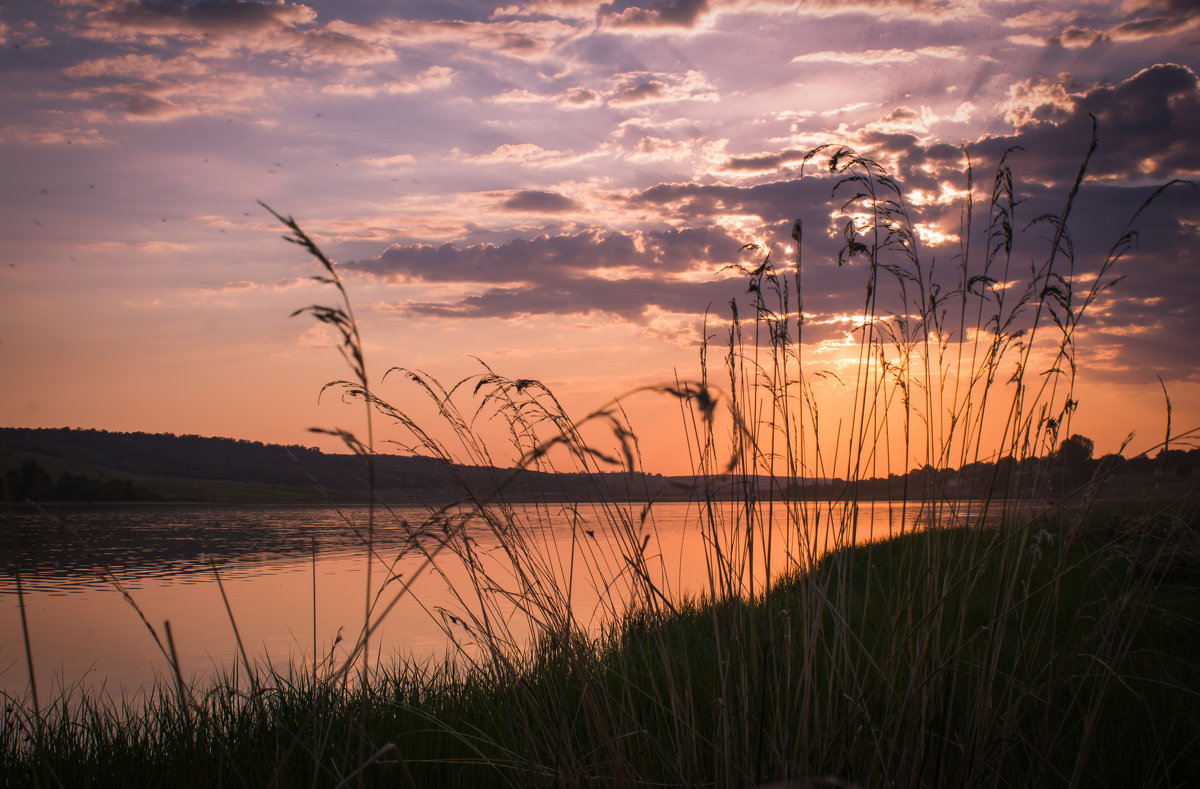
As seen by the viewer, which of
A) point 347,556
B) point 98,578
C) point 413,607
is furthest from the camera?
point 347,556

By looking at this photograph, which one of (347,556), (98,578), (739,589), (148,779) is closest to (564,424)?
(739,589)

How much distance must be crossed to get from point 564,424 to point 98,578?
1887 centimetres

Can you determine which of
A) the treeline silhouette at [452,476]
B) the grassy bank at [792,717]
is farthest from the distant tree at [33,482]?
the grassy bank at [792,717]

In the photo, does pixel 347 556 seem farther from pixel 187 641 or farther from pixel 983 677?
pixel 983 677

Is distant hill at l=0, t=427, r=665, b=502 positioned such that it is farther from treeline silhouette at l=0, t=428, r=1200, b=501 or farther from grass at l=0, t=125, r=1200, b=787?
grass at l=0, t=125, r=1200, b=787

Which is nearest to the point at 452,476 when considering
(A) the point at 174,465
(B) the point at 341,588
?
(B) the point at 341,588

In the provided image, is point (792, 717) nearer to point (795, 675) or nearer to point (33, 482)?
point (795, 675)

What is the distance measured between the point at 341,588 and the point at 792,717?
13548mm

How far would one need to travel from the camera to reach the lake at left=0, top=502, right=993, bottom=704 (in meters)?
2.43

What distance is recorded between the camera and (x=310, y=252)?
3.75ft

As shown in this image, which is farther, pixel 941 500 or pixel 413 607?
pixel 413 607

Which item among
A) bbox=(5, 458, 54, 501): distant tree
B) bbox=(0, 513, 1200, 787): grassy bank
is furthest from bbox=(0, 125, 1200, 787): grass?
bbox=(5, 458, 54, 501): distant tree

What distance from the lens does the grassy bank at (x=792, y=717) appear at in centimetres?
196

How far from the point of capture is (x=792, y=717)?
242cm
